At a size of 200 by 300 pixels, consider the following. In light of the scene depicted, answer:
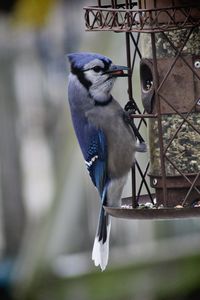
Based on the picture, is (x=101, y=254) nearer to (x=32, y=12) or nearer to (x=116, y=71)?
(x=116, y=71)

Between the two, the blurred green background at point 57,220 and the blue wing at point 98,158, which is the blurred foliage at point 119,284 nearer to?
the blurred green background at point 57,220

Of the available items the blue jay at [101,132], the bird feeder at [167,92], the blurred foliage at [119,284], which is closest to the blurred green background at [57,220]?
the blurred foliage at [119,284]

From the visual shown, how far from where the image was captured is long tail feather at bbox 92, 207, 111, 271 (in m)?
4.48

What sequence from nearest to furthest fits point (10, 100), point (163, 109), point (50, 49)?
point (163, 109), point (10, 100), point (50, 49)

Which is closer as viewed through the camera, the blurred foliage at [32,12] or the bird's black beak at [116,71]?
the bird's black beak at [116,71]

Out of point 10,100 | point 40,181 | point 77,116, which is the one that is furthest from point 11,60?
point 77,116

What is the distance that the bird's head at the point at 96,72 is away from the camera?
4.46 metres

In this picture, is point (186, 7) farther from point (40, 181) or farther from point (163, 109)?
point (40, 181)

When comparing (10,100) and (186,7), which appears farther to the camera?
(10,100)

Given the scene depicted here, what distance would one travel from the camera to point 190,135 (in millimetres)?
4430

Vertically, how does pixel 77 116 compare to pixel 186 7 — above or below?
below

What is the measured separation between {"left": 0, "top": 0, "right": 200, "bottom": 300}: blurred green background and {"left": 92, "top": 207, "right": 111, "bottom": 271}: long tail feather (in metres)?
1.09

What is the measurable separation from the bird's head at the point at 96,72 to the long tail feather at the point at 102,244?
0.50 m

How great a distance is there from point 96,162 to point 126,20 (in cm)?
71
